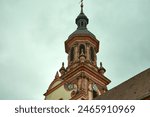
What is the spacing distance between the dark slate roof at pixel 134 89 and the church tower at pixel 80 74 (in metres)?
6.00

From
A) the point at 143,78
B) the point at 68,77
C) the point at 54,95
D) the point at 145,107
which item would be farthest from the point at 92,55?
the point at 145,107

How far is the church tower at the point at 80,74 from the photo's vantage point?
109ft

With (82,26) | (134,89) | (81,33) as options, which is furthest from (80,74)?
(134,89)

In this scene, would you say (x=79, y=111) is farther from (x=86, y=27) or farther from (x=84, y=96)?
(x=86, y=27)

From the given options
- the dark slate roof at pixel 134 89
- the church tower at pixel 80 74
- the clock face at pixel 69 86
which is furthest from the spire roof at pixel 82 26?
the dark slate roof at pixel 134 89

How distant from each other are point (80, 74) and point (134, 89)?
1201 cm

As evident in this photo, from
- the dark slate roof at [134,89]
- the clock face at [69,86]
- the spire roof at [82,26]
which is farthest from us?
the spire roof at [82,26]

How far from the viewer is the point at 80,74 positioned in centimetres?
3469

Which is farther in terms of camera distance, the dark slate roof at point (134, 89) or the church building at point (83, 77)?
the church building at point (83, 77)

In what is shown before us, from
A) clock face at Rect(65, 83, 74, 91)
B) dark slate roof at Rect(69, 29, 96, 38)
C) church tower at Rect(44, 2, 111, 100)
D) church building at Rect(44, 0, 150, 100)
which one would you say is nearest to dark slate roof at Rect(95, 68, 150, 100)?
church building at Rect(44, 0, 150, 100)

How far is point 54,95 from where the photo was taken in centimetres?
3362

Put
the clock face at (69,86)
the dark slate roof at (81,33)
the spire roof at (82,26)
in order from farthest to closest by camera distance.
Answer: the spire roof at (82,26) → the dark slate roof at (81,33) → the clock face at (69,86)

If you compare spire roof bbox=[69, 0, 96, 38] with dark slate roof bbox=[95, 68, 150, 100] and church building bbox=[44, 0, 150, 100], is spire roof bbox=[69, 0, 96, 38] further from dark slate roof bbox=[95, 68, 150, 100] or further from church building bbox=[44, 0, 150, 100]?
dark slate roof bbox=[95, 68, 150, 100]

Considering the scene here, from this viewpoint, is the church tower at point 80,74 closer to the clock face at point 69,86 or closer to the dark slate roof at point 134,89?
the clock face at point 69,86
